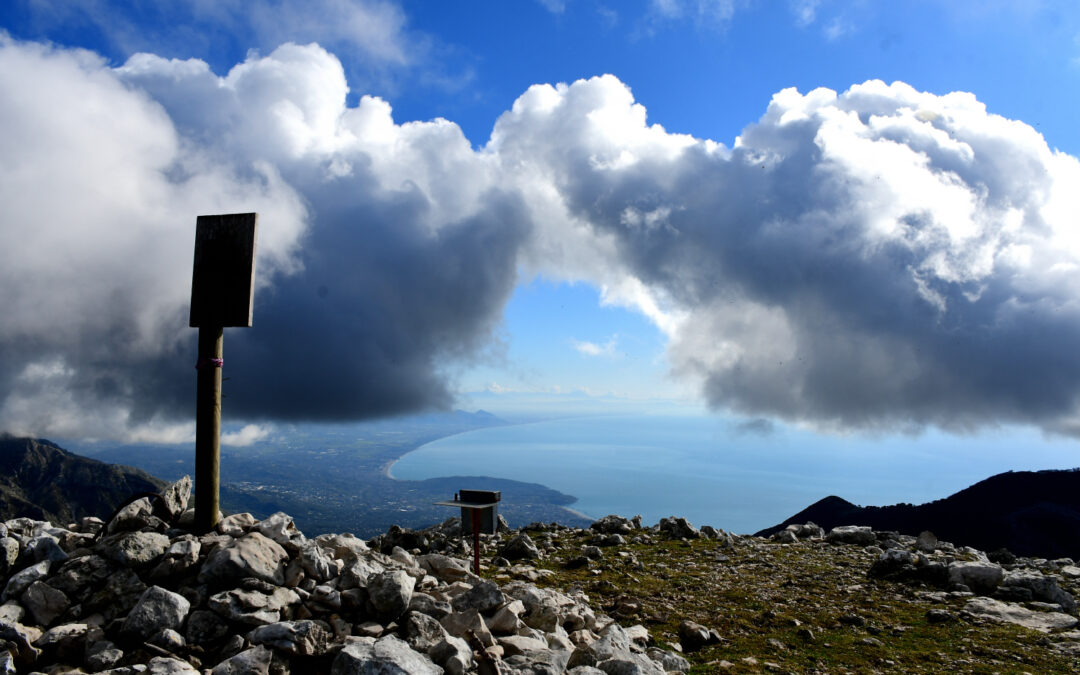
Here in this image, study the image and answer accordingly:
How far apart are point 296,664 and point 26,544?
6387 mm

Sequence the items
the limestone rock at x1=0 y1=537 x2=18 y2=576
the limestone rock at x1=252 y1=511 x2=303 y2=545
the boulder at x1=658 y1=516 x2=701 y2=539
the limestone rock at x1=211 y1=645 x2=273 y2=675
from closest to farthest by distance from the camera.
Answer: the limestone rock at x1=211 y1=645 x2=273 y2=675
the limestone rock at x1=0 y1=537 x2=18 y2=576
the limestone rock at x1=252 y1=511 x2=303 y2=545
the boulder at x1=658 y1=516 x2=701 y2=539

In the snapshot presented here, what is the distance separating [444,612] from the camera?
9.70 m

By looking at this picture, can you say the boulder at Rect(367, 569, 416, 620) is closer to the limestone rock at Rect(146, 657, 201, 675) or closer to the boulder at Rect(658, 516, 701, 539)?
the limestone rock at Rect(146, 657, 201, 675)

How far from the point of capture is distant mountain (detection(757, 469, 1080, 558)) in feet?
230

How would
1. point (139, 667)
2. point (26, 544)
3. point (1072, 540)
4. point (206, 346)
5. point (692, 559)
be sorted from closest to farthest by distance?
point (139, 667)
point (26, 544)
point (206, 346)
point (692, 559)
point (1072, 540)

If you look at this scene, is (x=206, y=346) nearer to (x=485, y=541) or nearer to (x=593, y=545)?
(x=485, y=541)

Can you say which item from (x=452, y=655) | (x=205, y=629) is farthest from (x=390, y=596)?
(x=205, y=629)

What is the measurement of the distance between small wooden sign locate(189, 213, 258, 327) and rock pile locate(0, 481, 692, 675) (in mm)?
3871

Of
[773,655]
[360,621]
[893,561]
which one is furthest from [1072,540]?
[360,621]

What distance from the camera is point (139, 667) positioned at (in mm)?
7758

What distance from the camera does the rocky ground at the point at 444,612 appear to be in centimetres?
846

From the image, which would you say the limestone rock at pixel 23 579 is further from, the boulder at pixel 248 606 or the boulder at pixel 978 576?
the boulder at pixel 978 576

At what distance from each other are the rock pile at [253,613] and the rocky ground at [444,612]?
0.03 metres

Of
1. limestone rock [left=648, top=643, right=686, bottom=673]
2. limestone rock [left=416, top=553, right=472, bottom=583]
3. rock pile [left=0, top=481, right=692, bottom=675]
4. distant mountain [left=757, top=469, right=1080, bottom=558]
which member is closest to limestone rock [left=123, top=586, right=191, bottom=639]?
rock pile [left=0, top=481, right=692, bottom=675]
